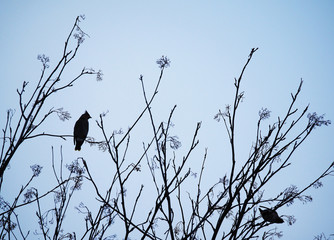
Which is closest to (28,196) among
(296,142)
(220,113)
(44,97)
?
(44,97)

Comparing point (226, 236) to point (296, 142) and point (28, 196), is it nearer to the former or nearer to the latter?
point (296, 142)

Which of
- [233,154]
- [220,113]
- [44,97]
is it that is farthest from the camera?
[220,113]

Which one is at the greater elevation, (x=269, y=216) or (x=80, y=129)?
(x=80, y=129)

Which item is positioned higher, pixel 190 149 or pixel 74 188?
pixel 74 188

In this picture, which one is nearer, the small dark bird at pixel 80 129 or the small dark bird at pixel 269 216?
the small dark bird at pixel 269 216

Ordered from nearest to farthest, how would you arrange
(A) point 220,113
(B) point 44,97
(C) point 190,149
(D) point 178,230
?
(C) point 190,149, (B) point 44,97, (A) point 220,113, (D) point 178,230

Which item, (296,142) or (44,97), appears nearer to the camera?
(296,142)

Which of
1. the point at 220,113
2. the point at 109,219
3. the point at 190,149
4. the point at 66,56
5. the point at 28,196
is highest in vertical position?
the point at 66,56

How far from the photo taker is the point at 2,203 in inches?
130

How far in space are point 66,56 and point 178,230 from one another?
250cm

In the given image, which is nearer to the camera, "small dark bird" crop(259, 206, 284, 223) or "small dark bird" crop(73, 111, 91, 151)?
"small dark bird" crop(259, 206, 284, 223)

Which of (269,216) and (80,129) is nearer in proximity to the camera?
(269,216)

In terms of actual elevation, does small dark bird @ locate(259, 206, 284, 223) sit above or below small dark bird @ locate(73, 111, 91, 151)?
below

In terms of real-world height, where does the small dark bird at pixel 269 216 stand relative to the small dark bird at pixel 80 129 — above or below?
below
